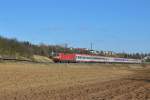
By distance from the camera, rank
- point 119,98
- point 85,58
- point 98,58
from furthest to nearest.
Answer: point 98,58, point 85,58, point 119,98

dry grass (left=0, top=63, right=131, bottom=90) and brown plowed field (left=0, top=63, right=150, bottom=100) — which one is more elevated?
dry grass (left=0, top=63, right=131, bottom=90)

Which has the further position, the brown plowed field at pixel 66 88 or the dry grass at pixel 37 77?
the dry grass at pixel 37 77

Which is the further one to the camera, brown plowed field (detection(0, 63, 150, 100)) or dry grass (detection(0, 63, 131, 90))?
dry grass (detection(0, 63, 131, 90))

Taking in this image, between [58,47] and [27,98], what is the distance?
14660cm

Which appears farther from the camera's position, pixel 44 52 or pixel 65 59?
pixel 44 52

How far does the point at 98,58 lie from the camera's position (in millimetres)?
114062

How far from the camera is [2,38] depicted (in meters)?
108

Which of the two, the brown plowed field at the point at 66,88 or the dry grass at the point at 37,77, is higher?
the dry grass at the point at 37,77

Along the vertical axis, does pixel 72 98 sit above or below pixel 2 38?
below

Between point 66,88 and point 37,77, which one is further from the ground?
point 37,77

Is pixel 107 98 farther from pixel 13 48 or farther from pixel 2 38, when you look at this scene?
pixel 2 38

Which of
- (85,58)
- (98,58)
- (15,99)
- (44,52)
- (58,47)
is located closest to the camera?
(15,99)

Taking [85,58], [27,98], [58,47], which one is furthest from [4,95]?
[58,47]

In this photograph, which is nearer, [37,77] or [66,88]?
[66,88]
